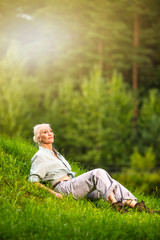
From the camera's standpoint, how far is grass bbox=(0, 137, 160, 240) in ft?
11.6

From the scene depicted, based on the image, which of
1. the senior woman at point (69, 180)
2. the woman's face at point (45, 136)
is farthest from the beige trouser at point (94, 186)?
the woman's face at point (45, 136)

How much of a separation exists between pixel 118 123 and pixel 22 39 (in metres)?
15.8

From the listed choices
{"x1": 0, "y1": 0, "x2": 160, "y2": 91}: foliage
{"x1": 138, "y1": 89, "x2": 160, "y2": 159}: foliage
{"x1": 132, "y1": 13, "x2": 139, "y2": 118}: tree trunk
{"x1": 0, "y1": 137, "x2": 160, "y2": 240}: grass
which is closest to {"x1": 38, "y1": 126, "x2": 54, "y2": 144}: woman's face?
{"x1": 0, "y1": 137, "x2": 160, "y2": 240}: grass

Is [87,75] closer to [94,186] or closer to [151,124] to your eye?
[151,124]

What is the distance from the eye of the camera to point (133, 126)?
2944cm

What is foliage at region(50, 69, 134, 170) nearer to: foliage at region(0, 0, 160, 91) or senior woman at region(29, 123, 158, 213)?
foliage at region(0, 0, 160, 91)

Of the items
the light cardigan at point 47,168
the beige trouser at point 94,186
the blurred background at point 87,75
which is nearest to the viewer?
the beige trouser at point 94,186

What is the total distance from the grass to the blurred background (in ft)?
50.0

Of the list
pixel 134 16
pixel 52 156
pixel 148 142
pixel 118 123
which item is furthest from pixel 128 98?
pixel 52 156

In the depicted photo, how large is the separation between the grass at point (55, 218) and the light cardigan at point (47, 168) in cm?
17

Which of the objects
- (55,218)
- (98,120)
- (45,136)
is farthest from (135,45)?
(55,218)

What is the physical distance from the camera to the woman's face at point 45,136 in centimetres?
493

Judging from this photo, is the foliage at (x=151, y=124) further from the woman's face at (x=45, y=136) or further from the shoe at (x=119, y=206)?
the shoe at (x=119, y=206)

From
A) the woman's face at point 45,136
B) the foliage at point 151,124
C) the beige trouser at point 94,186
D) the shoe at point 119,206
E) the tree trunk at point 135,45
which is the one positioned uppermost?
the tree trunk at point 135,45
